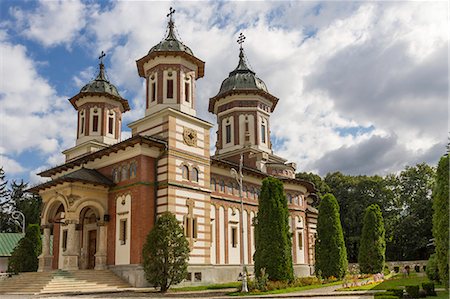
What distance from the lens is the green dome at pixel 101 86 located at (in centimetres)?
3650

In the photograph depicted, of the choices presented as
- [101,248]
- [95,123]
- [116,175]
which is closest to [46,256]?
[101,248]

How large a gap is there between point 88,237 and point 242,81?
2037 cm

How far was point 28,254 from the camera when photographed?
108 ft

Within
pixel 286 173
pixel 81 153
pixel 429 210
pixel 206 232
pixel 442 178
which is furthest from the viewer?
Answer: pixel 429 210

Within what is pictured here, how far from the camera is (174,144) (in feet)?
93.3

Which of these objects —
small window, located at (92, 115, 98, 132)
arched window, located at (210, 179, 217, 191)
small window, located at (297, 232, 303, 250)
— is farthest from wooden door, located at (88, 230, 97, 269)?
small window, located at (297, 232, 303, 250)

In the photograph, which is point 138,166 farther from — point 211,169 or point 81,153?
point 81,153

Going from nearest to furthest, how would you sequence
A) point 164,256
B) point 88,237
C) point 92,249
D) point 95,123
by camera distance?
point 164,256 → point 92,249 → point 88,237 → point 95,123

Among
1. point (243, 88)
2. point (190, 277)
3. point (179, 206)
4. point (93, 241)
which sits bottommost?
point (190, 277)

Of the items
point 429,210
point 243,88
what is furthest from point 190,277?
point 429,210

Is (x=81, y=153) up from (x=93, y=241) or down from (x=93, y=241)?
up

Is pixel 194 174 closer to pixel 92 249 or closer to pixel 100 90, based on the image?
pixel 92 249

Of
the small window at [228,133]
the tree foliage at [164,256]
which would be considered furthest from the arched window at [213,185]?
the small window at [228,133]

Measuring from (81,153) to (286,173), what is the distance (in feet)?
57.8
